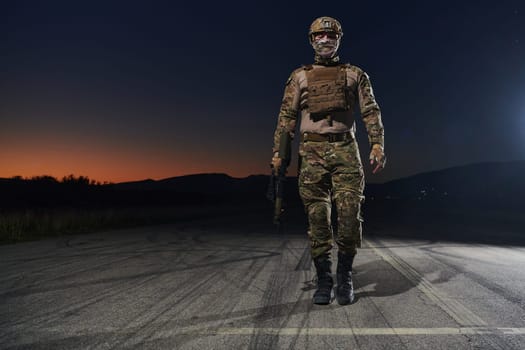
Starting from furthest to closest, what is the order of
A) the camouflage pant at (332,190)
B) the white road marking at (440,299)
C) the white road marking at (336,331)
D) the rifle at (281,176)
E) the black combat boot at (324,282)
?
the rifle at (281,176)
the camouflage pant at (332,190)
the black combat boot at (324,282)
the white road marking at (440,299)
the white road marking at (336,331)

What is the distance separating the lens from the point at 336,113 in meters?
4.50

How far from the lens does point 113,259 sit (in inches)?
260

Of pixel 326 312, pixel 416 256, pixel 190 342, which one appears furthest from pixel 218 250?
pixel 190 342

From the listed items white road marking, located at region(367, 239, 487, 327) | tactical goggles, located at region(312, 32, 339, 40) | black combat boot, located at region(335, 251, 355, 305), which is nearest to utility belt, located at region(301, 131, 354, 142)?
tactical goggles, located at region(312, 32, 339, 40)

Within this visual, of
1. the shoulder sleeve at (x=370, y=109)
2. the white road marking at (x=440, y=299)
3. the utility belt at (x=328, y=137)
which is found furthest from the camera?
Answer: the shoulder sleeve at (x=370, y=109)

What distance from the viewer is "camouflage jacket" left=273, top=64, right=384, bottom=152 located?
178 inches

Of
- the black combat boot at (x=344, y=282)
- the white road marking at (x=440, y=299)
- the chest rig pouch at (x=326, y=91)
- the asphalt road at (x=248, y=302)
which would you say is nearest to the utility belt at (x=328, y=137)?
the chest rig pouch at (x=326, y=91)

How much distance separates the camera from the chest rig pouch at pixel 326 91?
175 inches

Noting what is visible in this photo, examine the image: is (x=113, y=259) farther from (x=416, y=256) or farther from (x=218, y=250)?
(x=416, y=256)

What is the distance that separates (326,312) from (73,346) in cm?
198

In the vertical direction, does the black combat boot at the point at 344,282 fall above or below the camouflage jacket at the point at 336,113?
below

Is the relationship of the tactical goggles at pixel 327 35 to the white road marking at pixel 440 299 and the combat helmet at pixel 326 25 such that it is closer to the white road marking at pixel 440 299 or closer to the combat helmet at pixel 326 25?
the combat helmet at pixel 326 25

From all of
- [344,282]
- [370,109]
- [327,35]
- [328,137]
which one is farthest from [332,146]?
[344,282]

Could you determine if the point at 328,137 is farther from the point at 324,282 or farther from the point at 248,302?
the point at 248,302
